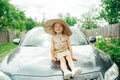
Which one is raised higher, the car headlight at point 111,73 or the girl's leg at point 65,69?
the girl's leg at point 65,69

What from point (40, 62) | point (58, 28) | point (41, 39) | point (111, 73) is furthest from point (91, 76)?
point (41, 39)

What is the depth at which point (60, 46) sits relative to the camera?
5.09 m

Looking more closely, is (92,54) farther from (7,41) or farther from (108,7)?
(7,41)

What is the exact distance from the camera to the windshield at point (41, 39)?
6.17 meters

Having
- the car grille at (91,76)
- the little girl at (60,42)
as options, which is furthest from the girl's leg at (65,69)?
the car grille at (91,76)

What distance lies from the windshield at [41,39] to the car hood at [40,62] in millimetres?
593

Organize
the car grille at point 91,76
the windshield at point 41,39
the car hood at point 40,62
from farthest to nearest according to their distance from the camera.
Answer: the windshield at point 41,39 → the car hood at point 40,62 → the car grille at point 91,76

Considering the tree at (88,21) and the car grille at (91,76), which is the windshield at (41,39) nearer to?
the car grille at (91,76)

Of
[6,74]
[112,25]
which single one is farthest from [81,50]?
[112,25]

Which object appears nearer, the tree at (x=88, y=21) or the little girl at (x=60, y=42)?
the little girl at (x=60, y=42)

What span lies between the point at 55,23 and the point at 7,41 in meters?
28.8

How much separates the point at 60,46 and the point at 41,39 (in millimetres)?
1301

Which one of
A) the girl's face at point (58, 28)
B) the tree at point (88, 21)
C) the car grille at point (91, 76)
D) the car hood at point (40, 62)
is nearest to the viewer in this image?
the car grille at point (91, 76)

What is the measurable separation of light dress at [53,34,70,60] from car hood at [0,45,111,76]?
0.51 feet
